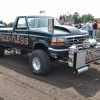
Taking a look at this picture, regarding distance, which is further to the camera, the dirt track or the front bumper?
the front bumper

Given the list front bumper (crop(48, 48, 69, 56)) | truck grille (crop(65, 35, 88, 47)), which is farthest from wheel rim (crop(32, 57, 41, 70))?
truck grille (crop(65, 35, 88, 47))

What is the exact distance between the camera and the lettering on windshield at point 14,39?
7302 mm

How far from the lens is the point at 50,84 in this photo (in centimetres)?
575

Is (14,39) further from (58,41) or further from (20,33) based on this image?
(58,41)

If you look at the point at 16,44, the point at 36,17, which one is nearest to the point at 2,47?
the point at 16,44

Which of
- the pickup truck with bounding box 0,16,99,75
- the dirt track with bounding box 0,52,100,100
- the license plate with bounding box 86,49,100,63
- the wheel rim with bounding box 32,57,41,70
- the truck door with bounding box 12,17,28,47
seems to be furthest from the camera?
the truck door with bounding box 12,17,28,47

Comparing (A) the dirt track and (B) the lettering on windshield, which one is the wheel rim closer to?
(A) the dirt track

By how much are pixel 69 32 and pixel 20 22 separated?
228 cm

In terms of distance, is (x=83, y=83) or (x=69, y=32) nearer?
(x=83, y=83)

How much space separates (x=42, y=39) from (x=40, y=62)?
767 mm

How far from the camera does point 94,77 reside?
638cm

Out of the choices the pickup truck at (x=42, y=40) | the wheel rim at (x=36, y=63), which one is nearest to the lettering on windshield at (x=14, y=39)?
the pickup truck at (x=42, y=40)

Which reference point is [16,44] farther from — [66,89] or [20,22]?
[66,89]

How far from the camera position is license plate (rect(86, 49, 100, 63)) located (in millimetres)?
6004
